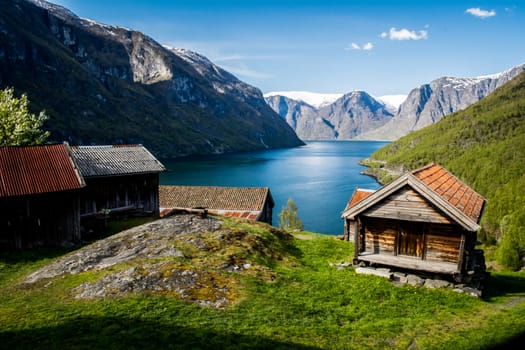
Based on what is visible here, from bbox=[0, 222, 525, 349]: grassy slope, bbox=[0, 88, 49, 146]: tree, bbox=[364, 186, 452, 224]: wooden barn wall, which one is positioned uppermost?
bbox=[0, 88, 49, 146]: tree

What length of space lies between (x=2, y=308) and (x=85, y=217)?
16.9 meters

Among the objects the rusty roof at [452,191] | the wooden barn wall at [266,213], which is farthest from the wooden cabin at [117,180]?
→ the rusty roof at [452,191]

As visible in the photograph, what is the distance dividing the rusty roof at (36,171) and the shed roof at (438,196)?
19723 millimetres

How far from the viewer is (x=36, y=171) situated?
25609mm

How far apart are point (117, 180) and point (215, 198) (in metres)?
21.2

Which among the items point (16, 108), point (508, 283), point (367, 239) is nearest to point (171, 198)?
point (16, 108)

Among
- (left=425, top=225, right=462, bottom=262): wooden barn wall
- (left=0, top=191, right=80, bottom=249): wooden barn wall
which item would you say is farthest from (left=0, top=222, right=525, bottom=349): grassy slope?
(left=0, top=191, right=80, bottom=249): wooden barn wall

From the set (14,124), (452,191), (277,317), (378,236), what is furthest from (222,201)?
(277,317)

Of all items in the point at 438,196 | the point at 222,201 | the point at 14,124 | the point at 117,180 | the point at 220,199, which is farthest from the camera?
the point at 220,199

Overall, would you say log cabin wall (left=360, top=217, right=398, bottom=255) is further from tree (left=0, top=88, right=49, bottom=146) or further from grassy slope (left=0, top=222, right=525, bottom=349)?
tree (left=0, top=88, right=49, bottom=146)

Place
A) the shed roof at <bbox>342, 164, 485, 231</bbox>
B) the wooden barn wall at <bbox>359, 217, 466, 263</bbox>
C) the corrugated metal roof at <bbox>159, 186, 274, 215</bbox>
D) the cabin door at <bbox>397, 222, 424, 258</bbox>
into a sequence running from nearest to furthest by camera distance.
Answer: the shed roof at <bbox>342, 164, 485, 231</bbox> < the wooden barn wall at <bbox>359, 217, 466, 263</bbox> < the cabin door at <bbox>397, 222, 424, 258</bbox> < the corrugated metal roof at <bbox>159, 186, 274, 215</bbox>

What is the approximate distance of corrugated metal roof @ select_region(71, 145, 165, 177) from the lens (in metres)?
31.9

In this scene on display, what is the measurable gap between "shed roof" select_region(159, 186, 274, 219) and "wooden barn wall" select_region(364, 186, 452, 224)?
98.8 feet

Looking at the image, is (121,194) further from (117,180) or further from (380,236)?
(380,236)
